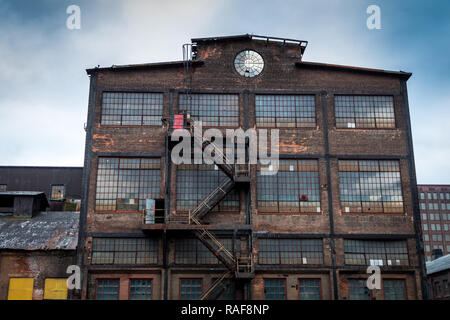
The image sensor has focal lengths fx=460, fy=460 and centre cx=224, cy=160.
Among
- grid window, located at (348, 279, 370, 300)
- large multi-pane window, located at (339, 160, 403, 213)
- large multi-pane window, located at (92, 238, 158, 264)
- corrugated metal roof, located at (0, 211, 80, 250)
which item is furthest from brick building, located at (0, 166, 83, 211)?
grid window, located at (348, 279, 370, 300)

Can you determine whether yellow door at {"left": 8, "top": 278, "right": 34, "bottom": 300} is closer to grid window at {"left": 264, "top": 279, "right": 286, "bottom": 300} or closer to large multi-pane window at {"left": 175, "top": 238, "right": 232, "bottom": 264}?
large multi-pane window at {"left": 175, "top": 238, "right": 232, "bottom": 264}

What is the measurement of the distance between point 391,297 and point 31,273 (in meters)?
→ 19.0

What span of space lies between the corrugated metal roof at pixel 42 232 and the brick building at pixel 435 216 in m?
94.2

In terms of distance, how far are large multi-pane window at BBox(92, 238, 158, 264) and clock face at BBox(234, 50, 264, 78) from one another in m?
10.8

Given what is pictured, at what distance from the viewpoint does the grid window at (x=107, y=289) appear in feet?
77.3

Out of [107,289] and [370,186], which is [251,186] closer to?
[370,186]

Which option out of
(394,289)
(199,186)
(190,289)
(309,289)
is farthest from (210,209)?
(394,289)

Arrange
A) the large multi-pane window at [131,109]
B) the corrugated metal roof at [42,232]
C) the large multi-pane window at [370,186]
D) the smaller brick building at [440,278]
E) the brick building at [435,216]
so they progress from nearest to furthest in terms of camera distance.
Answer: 1. the corrugated metal roof at [42,232]
2. the large multi-pane window at [370,186]
3. the large multi-pane window at [131,109]
4. the smaller brick building at [440,278]
5. the brick building at [435,216]

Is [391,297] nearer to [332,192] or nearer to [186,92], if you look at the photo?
[332,192]

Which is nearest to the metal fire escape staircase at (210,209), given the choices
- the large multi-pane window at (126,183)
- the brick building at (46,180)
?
the large multi-pane window at (126,183)

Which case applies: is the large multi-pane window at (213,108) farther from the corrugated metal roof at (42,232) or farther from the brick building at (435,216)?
the brick building at (435,216)

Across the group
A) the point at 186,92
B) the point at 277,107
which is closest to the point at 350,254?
the point at 277,107
